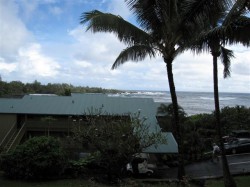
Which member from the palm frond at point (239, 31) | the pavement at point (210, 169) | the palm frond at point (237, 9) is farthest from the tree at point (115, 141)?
the pavement at point (210, 169)

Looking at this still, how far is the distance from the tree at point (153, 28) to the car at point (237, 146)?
46.5ft

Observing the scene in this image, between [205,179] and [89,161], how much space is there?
769 centimetres

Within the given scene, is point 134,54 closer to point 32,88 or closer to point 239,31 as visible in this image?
point 239,31

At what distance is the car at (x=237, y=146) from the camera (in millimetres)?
30414

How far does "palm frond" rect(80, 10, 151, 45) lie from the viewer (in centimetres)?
1570

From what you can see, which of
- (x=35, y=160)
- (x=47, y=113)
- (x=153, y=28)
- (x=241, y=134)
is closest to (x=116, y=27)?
(x=153, y=28)

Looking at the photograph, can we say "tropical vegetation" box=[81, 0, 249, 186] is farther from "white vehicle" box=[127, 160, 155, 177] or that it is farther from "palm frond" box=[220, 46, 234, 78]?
"white vehicle" box=[127, 160, 155, 177]

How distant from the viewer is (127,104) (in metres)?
34.9

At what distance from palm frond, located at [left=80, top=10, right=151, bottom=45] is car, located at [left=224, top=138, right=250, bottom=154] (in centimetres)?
1702

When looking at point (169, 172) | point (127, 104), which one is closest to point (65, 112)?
point (127, 104)

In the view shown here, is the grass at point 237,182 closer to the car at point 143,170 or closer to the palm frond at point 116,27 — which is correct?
the car at point 143,170

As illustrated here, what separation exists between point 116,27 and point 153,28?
186 centimetres

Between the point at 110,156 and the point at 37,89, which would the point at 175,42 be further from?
the point at 37,89

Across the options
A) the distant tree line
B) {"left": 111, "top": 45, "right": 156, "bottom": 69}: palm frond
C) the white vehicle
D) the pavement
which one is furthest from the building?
the distant tree line
